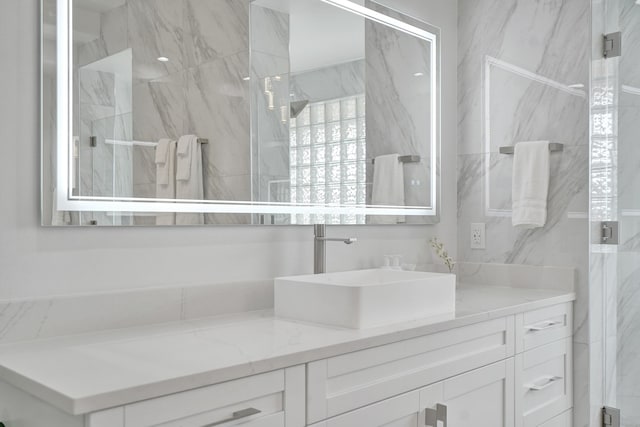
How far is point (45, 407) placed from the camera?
1104 millimetres

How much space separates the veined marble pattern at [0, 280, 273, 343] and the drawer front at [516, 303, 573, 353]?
90 cm

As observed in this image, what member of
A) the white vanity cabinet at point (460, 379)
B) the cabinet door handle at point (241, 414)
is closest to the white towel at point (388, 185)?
the white vanity cabinet at point (460, 379)

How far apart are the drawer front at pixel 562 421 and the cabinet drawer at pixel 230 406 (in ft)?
4.46

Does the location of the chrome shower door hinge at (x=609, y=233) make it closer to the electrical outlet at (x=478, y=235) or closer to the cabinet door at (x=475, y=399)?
the electrical outlet at (x=478, y=235)

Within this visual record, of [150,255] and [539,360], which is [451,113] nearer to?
[539,360]

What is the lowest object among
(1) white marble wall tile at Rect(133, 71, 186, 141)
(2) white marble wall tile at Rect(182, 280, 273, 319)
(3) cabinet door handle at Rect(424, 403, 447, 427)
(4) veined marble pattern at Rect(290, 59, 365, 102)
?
(3) cabinet door handle at Rect(424, 403, 447, 427)

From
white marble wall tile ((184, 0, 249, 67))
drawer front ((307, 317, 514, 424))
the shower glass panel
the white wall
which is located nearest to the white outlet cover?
the shower glass panel

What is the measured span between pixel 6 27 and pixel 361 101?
131 cm

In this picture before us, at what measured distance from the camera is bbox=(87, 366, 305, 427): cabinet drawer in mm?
1057

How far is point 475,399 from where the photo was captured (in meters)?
1.91

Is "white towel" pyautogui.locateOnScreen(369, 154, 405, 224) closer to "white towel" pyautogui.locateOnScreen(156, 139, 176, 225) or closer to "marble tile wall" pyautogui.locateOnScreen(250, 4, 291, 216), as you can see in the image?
"marble tile wall" pyautogui.locateOnScreen(250, 4, 291, 216)

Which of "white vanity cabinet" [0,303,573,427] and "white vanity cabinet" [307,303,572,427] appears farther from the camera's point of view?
"white vanity cabinet" [307,303,572,427]

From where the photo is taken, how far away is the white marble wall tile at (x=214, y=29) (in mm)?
1779

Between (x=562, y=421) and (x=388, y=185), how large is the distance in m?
1.17
